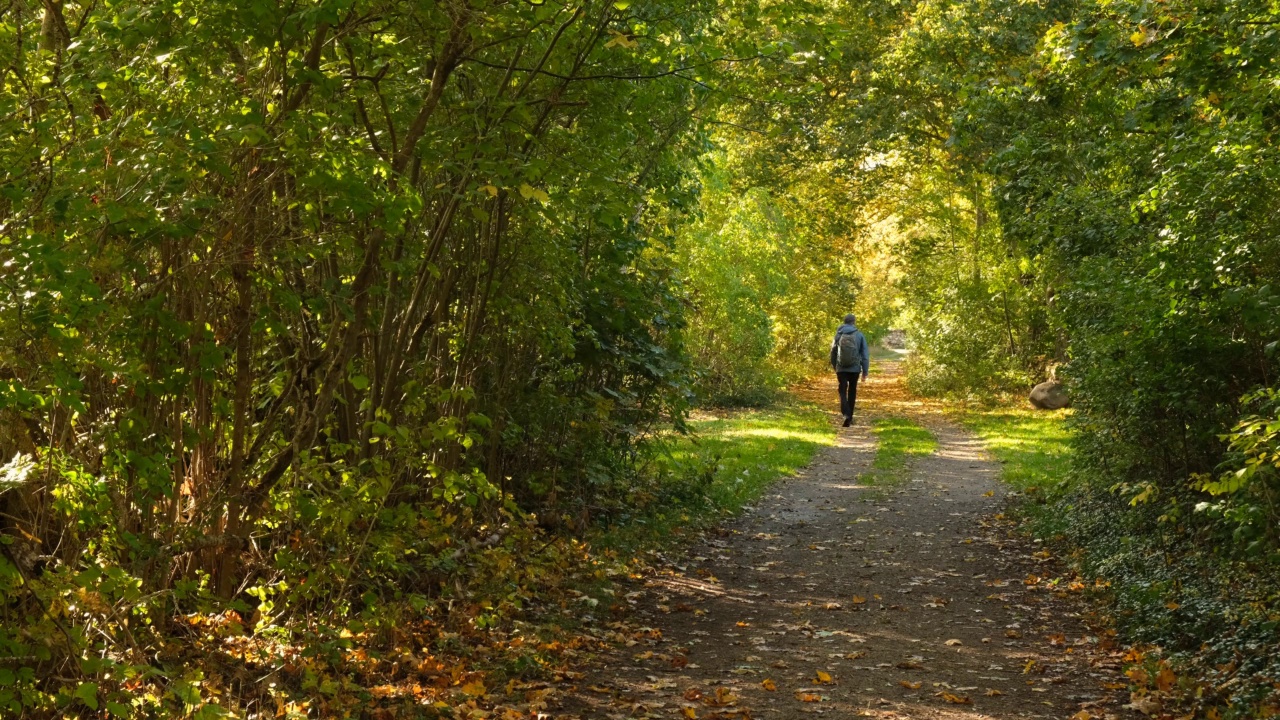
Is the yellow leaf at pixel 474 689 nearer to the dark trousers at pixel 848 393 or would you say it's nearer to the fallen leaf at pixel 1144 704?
the fallen leaf at pixel 1144 704

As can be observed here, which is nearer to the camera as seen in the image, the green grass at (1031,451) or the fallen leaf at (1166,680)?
the fallen leaf at (1166,680)

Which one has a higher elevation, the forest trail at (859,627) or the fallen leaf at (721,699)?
the fallen leaf at (721,699)

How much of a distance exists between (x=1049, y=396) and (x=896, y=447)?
7024 millimetres

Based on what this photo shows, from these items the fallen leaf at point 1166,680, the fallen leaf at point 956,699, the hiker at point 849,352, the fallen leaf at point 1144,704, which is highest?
the hiker at point 849,352

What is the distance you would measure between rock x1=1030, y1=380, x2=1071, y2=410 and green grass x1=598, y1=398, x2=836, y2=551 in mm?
4592

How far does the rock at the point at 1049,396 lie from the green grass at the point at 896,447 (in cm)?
295

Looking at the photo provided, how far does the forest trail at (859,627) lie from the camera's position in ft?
20.6

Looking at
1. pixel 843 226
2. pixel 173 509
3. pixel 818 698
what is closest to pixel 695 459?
pixel 818 698

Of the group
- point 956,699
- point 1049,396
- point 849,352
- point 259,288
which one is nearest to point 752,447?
point 849,352

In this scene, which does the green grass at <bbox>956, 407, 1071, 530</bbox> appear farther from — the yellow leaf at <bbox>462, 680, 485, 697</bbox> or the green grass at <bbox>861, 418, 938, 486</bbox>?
the yellow leaf at <bbox>462, 680, 485, 697</bbox>

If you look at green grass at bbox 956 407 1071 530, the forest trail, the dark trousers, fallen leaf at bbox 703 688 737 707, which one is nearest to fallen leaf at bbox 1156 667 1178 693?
the forest trail

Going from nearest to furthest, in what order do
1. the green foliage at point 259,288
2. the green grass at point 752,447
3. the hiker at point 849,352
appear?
1. the green foliage at point 259,288
2. the green grass at point 752,447
3. the hiker at point 849,352

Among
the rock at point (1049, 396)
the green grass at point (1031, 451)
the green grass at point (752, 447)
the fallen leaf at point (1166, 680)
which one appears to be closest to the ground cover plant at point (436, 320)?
the fallen leaf at point (1166, 680)

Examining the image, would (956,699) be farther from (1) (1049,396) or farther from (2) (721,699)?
(1) (1049,396)
